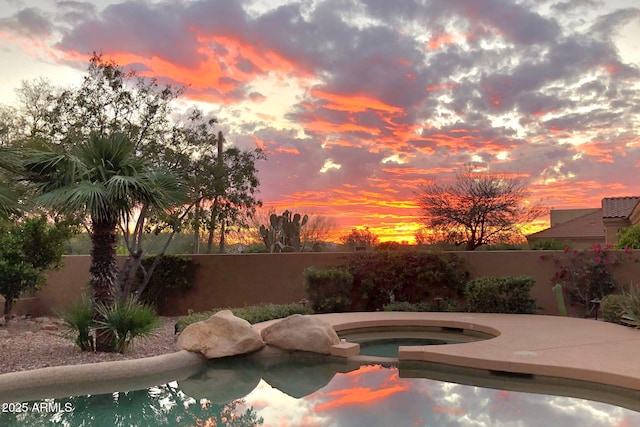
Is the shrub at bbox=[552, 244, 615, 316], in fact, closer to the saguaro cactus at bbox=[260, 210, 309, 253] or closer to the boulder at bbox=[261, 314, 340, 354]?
the boulder at bbox=[261, 314, 340, 354]

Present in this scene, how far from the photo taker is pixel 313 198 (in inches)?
953

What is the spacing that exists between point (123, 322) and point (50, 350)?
62.0 inches

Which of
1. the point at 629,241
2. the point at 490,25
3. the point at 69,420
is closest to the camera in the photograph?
the point at 69,420

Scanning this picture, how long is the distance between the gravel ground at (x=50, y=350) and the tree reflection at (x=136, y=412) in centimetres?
127

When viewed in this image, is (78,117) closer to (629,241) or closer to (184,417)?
(184,417)

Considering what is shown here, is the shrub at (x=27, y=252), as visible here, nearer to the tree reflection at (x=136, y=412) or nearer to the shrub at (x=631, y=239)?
the tree reflection at (x=136, y=412)

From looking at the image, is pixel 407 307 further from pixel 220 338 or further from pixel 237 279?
A: pixel 220 338

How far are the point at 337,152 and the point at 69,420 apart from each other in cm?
1364

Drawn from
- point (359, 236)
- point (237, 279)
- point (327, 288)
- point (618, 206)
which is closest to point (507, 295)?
point (327, 288)

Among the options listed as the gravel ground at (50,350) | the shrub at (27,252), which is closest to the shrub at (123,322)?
the gravel ground at (50,350)

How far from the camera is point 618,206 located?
77.8 feet

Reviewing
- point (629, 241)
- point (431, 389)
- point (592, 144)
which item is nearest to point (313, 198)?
point (592, 144)

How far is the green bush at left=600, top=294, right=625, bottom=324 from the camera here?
36.2ft

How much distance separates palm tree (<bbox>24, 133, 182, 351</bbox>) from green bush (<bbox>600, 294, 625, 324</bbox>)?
29.0 ft
